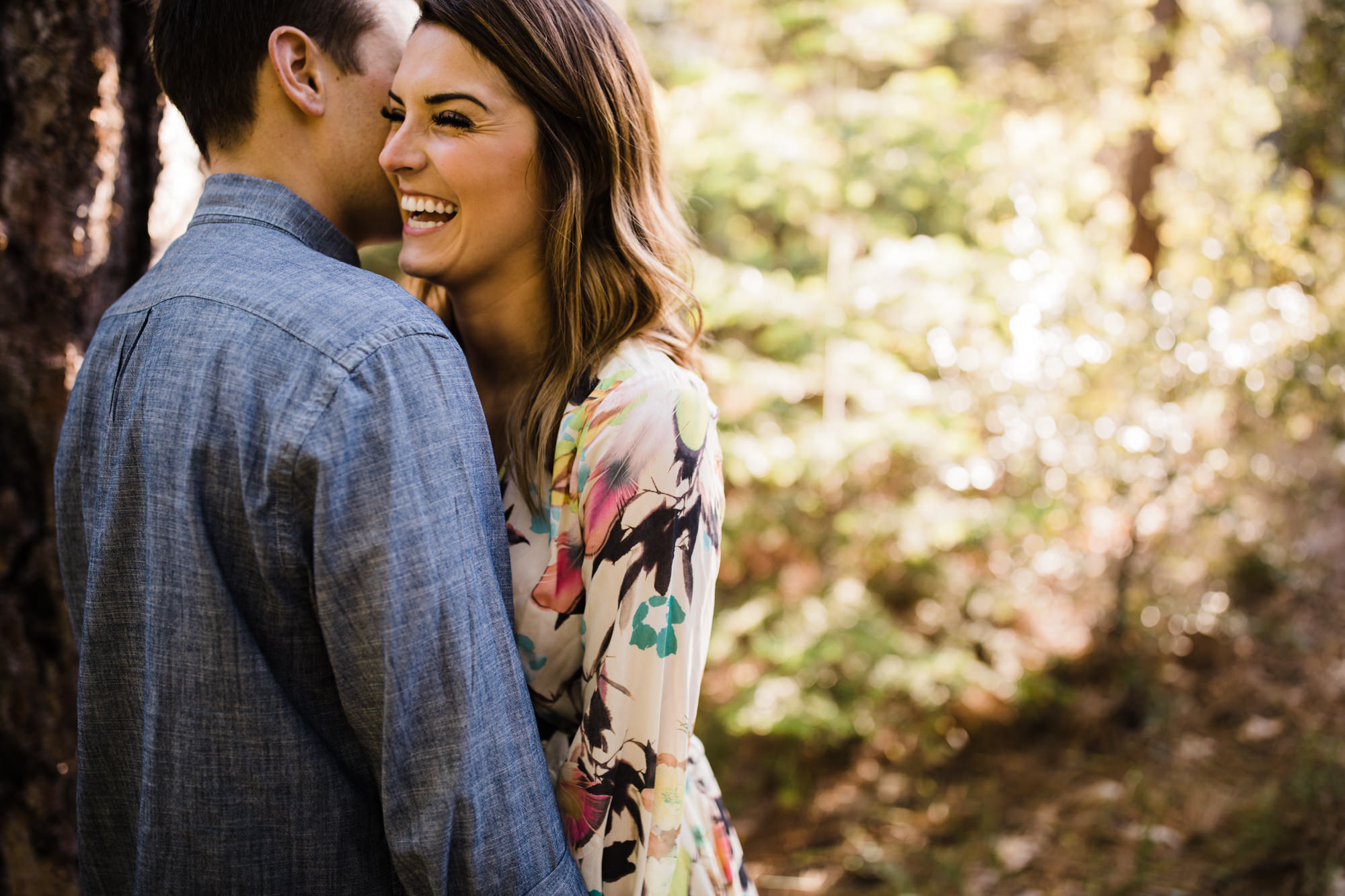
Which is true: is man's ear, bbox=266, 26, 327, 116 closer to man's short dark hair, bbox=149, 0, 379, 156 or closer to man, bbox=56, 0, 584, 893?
man's short dark hair, bbox=149, 0, 379, 156

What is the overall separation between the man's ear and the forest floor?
3553 millimetres

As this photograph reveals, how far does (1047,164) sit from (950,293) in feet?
4.18

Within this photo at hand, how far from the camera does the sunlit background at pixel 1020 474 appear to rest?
145 inches

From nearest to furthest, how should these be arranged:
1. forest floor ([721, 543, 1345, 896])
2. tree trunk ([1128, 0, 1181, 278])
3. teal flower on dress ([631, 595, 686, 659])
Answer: teal flower on dress ([631, 595, 686, 659]), forest floor ([721, 543, 1345, 896]), tree trunk ([1128, 0, 1181, 278])

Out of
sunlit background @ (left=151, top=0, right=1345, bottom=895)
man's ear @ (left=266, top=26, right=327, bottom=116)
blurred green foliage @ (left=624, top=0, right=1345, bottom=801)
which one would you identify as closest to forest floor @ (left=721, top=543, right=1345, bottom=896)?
sunlit background @ (left=151, top=0, right=1345, bottom=895)

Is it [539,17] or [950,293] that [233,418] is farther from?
→ [950,293]

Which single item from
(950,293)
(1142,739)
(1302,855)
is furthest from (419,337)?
(1142,739)

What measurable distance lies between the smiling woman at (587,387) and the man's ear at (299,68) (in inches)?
4.3

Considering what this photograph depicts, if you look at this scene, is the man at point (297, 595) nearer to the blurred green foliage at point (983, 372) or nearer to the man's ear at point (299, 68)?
the man's ear at point (299, 68)

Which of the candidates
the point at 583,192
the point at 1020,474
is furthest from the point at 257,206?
the point at 1020,474

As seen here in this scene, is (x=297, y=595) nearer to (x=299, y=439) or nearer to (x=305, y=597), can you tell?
(x=305, y=597)

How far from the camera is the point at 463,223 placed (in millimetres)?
1364

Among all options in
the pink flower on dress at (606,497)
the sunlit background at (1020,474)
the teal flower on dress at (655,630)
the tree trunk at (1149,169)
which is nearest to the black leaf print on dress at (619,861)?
the teal flower on dress at (655,630)

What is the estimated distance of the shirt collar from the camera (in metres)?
1.21
